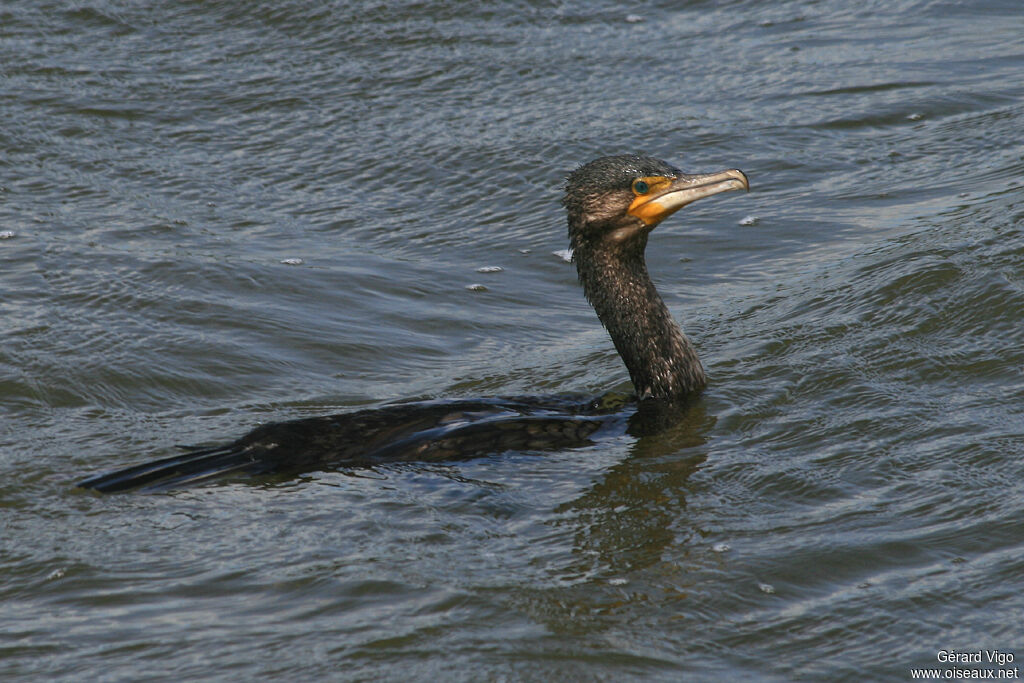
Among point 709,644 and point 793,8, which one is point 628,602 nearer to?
point 709,644

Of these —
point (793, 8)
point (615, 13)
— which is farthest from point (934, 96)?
point (615, 13)

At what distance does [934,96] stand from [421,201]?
3823 millimetres

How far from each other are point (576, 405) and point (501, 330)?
1.30 m

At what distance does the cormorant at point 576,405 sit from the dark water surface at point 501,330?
5.0 inches

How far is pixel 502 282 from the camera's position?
25.1ft

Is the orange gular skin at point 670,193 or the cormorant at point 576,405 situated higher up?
the orange gular skin at point 670,193

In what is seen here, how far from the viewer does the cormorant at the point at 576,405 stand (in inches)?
204

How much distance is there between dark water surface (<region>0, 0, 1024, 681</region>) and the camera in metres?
4.05

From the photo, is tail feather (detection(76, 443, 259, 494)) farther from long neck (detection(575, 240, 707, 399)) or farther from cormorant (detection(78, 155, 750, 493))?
long neck (detection(575, 240, 707, 399))

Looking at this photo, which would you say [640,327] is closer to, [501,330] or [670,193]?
[670,193]

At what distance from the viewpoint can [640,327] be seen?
6082 mm

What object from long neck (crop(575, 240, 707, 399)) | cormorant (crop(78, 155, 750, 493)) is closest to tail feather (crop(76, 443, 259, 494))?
cormorant (crop(78, 155, 750, 493))

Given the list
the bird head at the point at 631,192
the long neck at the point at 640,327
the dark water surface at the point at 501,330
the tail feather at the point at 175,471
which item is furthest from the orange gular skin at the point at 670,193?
the tail feather at the point at 175,471

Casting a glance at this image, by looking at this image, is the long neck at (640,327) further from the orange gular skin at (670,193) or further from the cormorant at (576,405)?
the orange gular skin at (670,193)
